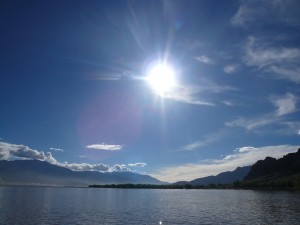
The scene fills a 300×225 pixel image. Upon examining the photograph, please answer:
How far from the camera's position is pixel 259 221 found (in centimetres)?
8288

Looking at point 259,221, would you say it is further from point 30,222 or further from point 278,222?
point 30,222

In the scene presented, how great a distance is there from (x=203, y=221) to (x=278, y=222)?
18.5 metres

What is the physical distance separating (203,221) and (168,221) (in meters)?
9.25

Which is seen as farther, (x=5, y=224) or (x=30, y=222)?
(x=30, y=222)

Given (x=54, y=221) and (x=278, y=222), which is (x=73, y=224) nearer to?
(x=54, y=221)

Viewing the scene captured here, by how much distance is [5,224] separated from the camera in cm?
7481

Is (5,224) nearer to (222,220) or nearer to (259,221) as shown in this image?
(222,220)

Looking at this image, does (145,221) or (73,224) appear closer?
(73,224)

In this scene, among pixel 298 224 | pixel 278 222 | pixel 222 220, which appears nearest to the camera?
pixel 298 224

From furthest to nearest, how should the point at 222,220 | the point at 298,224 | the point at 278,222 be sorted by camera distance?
the point at 222,220, the point at 278,222, the point at 298,224

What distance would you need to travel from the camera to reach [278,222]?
79500 millimetres

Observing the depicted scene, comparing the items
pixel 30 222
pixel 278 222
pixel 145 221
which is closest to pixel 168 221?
pixel 145 221

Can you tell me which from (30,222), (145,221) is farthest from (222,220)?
(30,222)

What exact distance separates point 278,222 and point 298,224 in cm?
599
